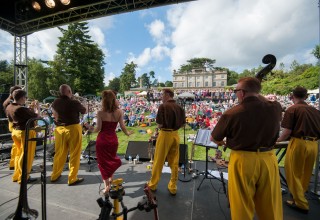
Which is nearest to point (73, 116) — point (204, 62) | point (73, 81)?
point (73, 81)

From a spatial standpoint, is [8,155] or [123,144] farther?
[123,144]

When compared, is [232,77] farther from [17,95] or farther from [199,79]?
[17,95]

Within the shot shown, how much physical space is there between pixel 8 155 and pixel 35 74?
3385 cm

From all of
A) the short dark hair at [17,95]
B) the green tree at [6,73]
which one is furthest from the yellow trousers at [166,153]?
the green tree at [6,73]

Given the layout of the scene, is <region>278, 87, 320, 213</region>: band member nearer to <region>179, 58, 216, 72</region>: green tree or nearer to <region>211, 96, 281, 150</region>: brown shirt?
<region>211, 96, 281, 150</region>: brown shirt

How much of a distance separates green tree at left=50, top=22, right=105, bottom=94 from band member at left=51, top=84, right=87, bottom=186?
31.9 meters

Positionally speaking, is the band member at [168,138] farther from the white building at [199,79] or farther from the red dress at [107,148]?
the white building at [199,79]

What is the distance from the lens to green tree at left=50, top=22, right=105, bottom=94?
34.0 meters

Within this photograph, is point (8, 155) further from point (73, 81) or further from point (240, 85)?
point (73, 81)

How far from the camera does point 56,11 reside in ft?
20.6

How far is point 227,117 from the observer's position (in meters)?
2.08

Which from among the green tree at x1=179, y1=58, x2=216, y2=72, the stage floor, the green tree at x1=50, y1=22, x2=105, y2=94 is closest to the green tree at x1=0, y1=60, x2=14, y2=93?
the green tree at x1=50, y1=22, x2=105, y2=94

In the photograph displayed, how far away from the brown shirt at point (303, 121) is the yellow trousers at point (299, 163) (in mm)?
153

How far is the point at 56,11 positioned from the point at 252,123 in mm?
6874
